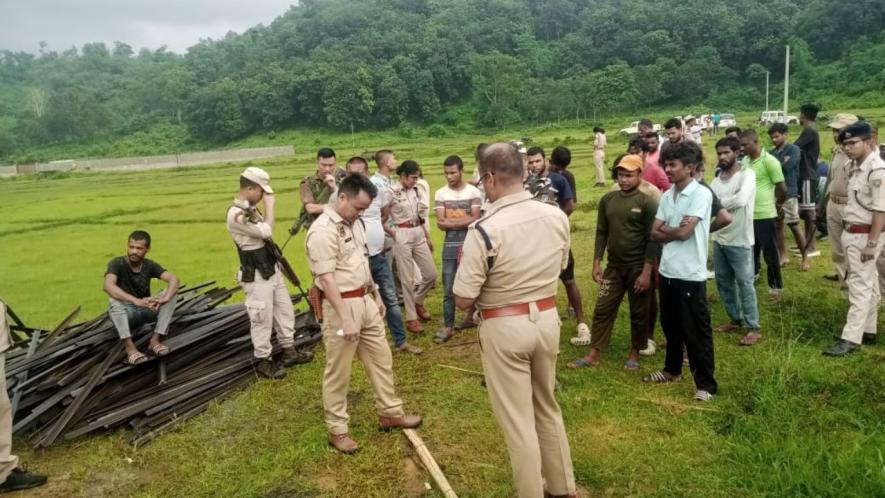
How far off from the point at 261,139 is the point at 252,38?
47875mm

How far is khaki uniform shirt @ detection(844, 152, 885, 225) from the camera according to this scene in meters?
4.88

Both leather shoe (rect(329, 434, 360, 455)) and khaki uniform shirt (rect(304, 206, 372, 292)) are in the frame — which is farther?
leather shoe (rect(329, 434, 360, 455))

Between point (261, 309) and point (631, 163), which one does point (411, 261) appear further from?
point (631, 163)

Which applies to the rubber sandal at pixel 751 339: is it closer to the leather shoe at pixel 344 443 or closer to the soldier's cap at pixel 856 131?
the soldier's cap at pixel 856 131

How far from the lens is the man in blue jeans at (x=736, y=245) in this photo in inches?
222

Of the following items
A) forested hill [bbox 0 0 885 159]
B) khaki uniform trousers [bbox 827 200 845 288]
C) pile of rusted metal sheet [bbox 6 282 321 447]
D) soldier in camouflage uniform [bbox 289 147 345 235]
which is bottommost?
pile of rusted metal sheet [bbox 6 282 321 447]

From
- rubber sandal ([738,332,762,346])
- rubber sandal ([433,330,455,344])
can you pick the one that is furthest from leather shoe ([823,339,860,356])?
rubber sandal ([433,330,455,344])

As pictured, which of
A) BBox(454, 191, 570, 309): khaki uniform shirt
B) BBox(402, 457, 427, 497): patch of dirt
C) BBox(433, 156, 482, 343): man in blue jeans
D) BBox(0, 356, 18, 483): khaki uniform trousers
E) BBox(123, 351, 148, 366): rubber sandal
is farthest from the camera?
BBox(433, 156, 482, 343): man in blue jeans

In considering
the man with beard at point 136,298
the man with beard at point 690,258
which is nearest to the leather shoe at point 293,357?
the man with beard at point 136,298

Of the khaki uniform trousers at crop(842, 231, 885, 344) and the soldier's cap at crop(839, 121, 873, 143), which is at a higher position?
the soldier's cap at crop(839, 121, 873, 143)

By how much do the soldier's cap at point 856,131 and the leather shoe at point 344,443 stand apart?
4.85m

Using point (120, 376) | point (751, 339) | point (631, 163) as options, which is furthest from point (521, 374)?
point (120, 376)

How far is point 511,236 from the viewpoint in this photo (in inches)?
123

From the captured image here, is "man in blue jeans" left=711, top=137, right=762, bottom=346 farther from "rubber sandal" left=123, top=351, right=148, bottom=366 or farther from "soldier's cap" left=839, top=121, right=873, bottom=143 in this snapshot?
"rubber sandal" left=123, top=351, right=148, bottom=366
